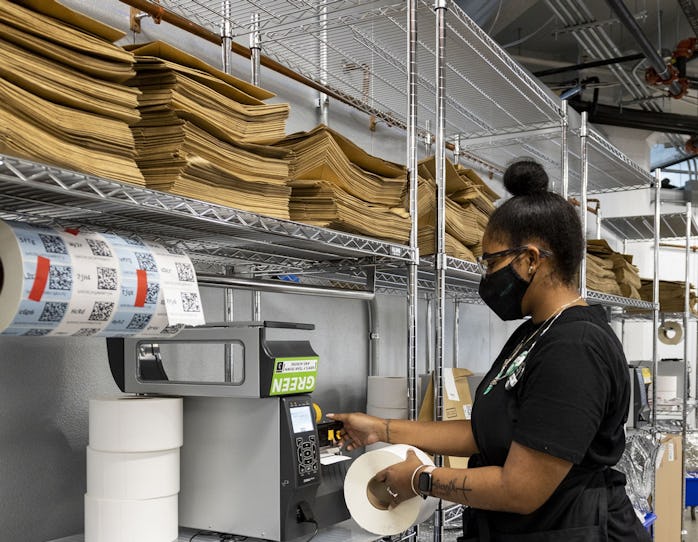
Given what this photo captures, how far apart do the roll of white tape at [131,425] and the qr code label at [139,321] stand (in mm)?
234

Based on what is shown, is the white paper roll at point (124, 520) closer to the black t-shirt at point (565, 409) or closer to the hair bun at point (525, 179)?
the black t-shirt at point (565, 409)

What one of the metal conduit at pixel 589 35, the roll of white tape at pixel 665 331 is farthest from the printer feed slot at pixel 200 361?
the roll of white tape at pixel 665 331

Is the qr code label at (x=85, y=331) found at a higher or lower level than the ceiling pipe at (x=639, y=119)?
lower

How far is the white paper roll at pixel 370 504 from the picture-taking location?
1.67 meters

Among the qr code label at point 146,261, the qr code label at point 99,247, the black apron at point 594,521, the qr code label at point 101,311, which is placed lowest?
the black apron at point 594,521

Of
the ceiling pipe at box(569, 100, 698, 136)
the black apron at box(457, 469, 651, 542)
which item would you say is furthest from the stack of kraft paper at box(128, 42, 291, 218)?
the ceiling pipe at box(569, 100, 698, 136)

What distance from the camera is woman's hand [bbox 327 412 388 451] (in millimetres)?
1915

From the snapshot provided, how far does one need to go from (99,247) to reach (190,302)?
200mm

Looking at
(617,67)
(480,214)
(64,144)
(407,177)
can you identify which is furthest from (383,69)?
(617,67)

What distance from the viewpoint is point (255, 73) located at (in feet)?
7.34

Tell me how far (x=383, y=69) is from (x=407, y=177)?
0.84 meters

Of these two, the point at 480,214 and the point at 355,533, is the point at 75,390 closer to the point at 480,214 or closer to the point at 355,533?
the point at 355,533

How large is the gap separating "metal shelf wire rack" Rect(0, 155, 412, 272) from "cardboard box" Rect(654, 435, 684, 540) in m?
2.86

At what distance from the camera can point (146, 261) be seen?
50.3 inches
